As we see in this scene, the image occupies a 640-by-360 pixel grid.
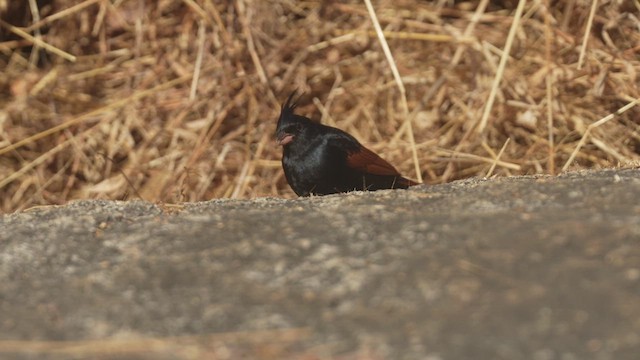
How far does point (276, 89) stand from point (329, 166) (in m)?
1.06

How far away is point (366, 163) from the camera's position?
13.3ft

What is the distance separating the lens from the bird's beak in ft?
13.4

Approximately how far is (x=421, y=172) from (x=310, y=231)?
2.29 meters

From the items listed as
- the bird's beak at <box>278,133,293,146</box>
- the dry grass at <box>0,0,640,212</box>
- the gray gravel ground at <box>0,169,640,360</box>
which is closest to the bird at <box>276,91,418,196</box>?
the bird's beak at <box>278,133,293,146</box>

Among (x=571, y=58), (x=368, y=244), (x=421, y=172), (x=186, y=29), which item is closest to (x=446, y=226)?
→ (x=368, y=244)

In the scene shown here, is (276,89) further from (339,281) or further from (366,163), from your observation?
(339,281)

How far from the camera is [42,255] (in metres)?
2.46

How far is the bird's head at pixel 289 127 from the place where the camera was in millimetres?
4094

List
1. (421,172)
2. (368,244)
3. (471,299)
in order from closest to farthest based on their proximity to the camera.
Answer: (471,299)
(368,244)
(421,172)

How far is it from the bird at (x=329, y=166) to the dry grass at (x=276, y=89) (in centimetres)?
53

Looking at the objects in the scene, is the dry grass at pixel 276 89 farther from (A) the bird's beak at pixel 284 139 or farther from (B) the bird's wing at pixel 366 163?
(A) the bird's beak at pixel 284 139

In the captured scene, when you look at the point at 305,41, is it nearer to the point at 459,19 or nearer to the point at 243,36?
the point at 243,36

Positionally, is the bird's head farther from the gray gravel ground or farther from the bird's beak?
the gray gravel ground

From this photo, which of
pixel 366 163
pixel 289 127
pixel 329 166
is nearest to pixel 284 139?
pixel 289 127
